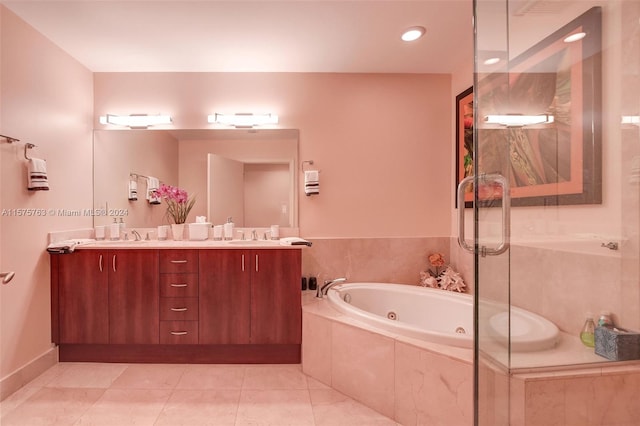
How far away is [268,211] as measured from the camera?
2803 mm

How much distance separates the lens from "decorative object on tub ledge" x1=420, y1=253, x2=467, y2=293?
8.36ft

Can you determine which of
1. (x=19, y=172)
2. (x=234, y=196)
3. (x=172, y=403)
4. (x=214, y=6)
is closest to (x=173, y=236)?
(x=234, y=196)

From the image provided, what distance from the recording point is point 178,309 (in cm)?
231

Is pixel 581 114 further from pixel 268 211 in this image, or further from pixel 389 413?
pixel 268 211

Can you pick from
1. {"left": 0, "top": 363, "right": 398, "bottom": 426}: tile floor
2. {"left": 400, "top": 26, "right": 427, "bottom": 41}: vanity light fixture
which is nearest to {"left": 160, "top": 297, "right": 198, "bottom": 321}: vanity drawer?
{"left": 0, "top": 363, "right": 398, "bottom": 426}: tile floor

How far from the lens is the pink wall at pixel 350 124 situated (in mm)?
2777

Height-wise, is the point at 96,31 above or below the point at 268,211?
above

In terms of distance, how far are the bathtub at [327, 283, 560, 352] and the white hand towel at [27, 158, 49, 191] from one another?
A: 6.97 ft

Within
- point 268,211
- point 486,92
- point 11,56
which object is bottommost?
point 268,211

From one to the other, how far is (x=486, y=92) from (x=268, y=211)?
6.66 ft

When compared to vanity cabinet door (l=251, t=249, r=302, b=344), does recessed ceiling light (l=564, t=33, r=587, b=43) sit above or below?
above

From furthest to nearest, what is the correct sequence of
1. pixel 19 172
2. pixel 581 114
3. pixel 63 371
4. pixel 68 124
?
pixel 68 124
pixel 63 371
pixel 19 172
pixel 581 114

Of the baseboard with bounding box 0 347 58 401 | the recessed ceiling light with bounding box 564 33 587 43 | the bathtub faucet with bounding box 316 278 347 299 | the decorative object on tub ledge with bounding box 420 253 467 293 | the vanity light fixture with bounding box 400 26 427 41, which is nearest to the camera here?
the recessed ceiling light with bounding box 564 33 587 43

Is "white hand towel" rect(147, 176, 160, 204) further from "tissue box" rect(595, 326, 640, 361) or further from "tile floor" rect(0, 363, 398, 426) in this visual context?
"tissue box" rect(595, 326, 640, 361)
